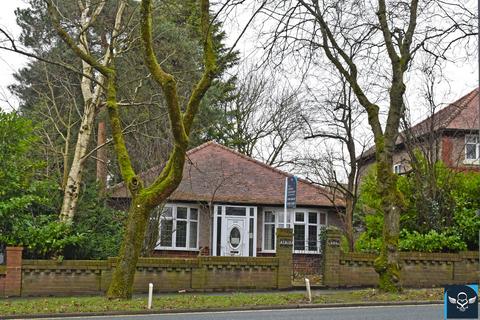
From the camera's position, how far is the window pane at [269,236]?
102 feet

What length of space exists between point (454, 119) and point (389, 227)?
18.6 m

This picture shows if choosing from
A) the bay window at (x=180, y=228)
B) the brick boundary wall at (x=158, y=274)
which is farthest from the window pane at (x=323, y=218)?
the brick boundary wall at (x=158, y=274)

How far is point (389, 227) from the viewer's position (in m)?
18.5

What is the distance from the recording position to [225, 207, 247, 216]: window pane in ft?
99.8

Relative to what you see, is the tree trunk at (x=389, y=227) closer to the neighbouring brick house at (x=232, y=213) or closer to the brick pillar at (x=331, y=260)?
the brick pillar at (x=331, y=260)

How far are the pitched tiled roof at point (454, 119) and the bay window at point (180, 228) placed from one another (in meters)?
9.87

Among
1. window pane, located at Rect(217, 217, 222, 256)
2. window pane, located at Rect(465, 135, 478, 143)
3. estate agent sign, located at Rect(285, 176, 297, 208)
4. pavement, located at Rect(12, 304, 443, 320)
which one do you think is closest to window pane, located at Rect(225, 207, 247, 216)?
window pane, located at Rect(217, 217, 222, 256)

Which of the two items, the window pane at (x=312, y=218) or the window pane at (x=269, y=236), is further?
the window pane at (x=312, y=218)

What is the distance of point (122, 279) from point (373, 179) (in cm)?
1315

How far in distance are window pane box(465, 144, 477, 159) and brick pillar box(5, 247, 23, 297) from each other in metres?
24.5

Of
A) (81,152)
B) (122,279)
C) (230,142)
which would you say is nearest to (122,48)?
(81,152)

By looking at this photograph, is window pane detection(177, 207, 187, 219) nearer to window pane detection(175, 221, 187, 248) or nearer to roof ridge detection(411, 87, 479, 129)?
window pane detection(175, 221, 187, 248)

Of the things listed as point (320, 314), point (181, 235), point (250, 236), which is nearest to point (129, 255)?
point (320, 314)

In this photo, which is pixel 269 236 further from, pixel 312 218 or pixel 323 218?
pixel 323 218
